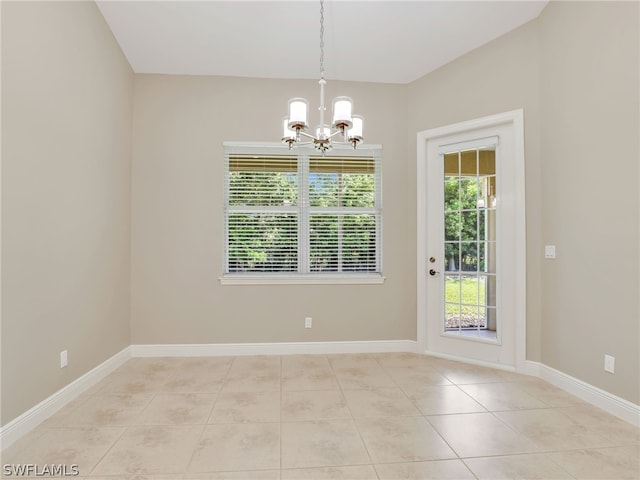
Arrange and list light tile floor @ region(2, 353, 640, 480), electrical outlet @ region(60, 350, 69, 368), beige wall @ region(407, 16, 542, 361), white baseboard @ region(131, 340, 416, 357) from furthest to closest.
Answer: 1. white baseboard @ region(131, 340, 416, 357)
2. beige wall @ region(407, 16, 542, 361)
3. electrical outlet @ region(60, 350, 69, 368)
4. light tile floor @ region(2, 353, 640, 480)

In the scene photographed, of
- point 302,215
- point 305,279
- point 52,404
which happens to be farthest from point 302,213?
point 52,404

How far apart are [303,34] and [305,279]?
244 centimetres

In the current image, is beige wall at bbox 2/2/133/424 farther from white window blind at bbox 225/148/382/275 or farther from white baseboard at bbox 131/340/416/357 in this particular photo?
white window blind at bbox 225/148/382/275

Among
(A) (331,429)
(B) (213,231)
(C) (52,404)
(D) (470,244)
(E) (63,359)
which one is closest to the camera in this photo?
(A) (331,429)

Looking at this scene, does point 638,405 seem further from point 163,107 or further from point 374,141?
point 163,107

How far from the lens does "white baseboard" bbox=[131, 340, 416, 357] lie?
364cm

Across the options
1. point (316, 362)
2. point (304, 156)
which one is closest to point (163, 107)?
point (304, 156)

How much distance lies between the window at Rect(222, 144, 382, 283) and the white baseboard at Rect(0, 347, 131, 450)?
1412 millimetres

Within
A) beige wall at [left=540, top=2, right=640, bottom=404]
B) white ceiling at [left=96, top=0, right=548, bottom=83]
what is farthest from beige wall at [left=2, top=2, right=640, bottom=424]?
white ceiling at [left=96, top=0, right=548, bottom=83]

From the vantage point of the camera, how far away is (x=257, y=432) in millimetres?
2127

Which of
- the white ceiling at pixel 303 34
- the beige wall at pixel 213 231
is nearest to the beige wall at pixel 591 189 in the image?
the white ceiling at pixel 303 34

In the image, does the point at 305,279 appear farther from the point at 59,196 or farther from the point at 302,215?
the point at 59,196

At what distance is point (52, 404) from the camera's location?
236 centimetres

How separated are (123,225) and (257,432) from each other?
2502mm
